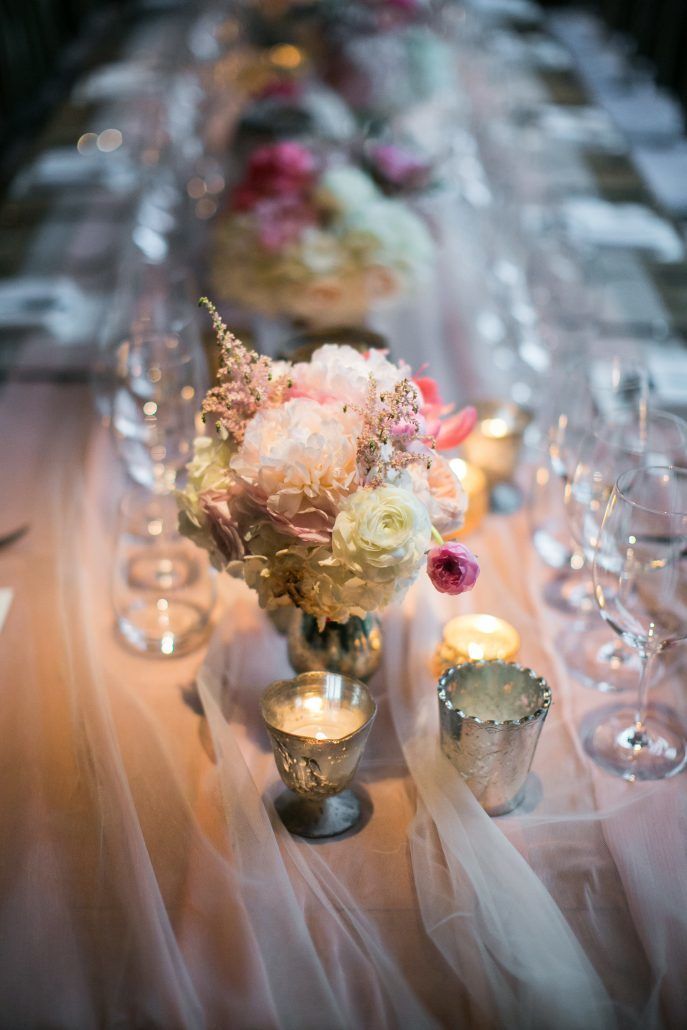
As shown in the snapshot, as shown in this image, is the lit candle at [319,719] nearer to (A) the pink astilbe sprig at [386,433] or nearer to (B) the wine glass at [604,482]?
(A) the pink astilbe sprig at [386,433]

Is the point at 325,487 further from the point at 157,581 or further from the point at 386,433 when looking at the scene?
the point at 157,581

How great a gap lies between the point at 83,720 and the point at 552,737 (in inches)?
19.7

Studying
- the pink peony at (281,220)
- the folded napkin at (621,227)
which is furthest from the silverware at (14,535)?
→ the folded napkin at (621,227)

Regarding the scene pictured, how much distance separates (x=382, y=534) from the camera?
98 cm

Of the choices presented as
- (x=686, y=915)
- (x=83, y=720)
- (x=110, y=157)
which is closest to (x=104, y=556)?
(x=83, y=720)

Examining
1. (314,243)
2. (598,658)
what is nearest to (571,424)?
(598,658)

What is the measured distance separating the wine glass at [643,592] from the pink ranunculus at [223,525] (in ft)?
1.15

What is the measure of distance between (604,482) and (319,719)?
49 centimetres

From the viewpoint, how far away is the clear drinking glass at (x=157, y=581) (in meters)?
1.32

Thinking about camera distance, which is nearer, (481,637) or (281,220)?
(481,637)

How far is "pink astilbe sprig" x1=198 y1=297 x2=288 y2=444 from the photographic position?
42.5 inches

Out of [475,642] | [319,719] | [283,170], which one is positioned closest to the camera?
[319,719]

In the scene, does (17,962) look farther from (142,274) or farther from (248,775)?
(142,274)

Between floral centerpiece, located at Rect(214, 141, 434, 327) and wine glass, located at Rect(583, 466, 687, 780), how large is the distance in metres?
1.10
